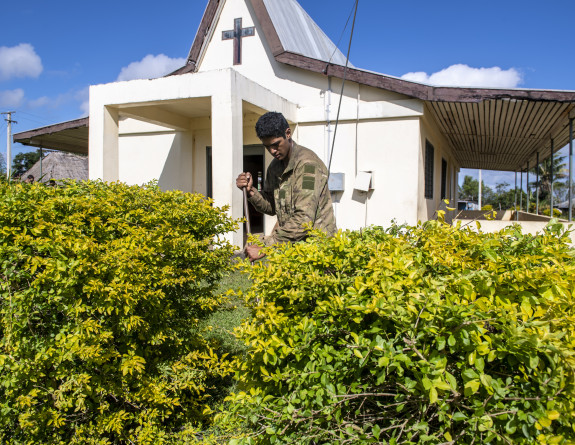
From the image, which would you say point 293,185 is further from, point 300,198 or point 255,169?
point 255,169

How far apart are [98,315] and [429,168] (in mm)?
10025

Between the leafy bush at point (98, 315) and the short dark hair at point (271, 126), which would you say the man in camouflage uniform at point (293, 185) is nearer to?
the short dark hair at point (271, 126)

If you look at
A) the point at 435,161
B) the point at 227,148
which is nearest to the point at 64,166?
the point at 227,148

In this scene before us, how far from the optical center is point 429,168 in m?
11.1

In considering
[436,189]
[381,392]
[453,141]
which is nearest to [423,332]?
[381,392]

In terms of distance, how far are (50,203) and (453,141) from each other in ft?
47.4

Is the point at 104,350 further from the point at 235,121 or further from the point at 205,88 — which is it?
the point at 205,88

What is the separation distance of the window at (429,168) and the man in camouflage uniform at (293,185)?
25.1 ft

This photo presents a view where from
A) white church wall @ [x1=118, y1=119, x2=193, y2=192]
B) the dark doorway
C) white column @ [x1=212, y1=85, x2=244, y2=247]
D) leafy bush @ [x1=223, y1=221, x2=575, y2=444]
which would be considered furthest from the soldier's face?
white church wall @ [x1=118, y1=119, x2=193, y2=192]

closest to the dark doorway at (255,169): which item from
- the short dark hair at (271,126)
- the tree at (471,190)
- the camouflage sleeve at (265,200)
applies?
the camouflage sleeve at (265,200)

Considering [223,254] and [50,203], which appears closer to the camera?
[50,203]

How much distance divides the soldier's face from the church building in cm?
410

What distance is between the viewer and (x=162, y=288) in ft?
8.96

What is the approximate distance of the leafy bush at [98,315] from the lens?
7.52ft
